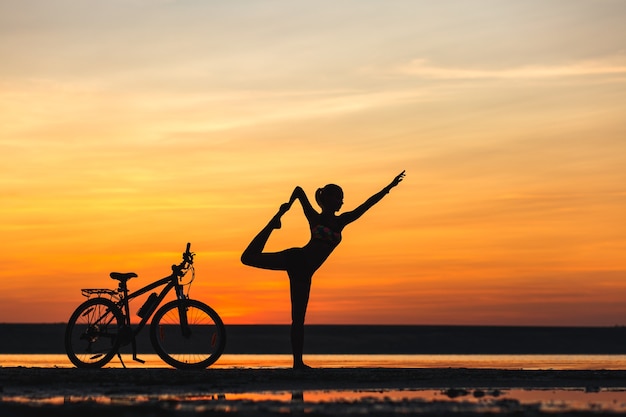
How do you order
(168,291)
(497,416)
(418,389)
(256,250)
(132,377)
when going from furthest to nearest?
(168,291)
(256,250)
(132,377)
(418,389)
(497,416)

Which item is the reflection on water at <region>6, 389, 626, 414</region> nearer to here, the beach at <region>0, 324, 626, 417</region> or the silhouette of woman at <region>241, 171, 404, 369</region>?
the beach at <region>0, 324, 626, 417</region>

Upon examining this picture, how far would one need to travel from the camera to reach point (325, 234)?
15.9 metres

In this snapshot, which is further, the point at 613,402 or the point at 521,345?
the point at 521,345

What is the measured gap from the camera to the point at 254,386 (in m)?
13.6

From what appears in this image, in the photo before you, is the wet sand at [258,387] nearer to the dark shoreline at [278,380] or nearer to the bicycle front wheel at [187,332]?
the dark shoreline at [278,380]

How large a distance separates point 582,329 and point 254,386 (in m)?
A: 62.0

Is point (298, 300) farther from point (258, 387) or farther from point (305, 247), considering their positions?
point (258, 387)

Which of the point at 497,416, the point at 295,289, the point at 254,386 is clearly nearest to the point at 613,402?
the point at 497,416

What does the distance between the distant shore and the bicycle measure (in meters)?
36.4

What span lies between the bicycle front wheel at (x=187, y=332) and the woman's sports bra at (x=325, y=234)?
2.20 m

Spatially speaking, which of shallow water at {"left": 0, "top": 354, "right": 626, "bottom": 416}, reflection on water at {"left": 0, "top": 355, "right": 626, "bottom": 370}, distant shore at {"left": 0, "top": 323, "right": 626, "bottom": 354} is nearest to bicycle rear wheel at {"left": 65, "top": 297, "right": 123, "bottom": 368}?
shallow water at {"left": 0, "top": 354, "right": 626, "bottom": 416}

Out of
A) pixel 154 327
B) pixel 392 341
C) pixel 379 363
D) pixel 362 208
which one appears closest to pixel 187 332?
pixel 154 327

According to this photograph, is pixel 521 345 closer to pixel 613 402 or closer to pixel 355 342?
pixel 355 342

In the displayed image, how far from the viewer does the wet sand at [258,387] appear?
10.8 metres
